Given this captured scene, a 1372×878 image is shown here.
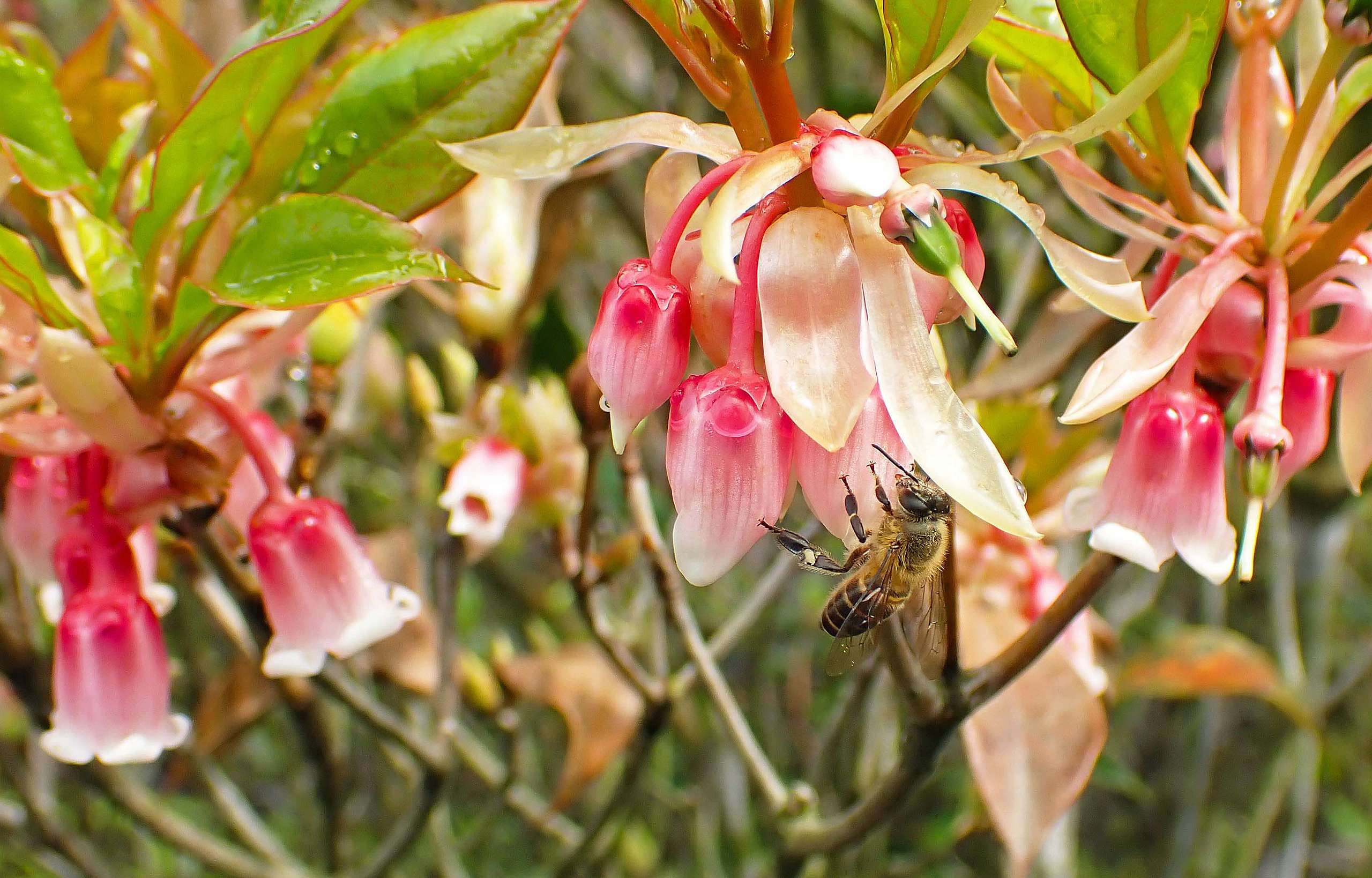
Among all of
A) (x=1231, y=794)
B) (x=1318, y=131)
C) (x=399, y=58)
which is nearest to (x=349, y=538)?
(x=399, y=58)

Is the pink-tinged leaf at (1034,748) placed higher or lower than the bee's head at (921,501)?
lower

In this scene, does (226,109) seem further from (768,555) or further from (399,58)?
(768,555)

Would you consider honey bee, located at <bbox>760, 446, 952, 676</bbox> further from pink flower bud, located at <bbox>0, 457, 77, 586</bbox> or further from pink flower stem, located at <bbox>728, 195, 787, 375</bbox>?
pink flower bud, located at <bbox>0, 457, 77, 586</bbox>

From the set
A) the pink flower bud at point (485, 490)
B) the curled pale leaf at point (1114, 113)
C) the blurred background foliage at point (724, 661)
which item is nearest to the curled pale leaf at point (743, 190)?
the curled pale leaf at point (1114, 113)

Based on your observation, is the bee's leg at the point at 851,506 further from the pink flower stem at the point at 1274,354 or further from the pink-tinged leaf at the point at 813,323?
the pink flower stem at the point at 1274,354

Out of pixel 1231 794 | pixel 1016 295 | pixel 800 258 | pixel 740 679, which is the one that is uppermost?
pixel 800 258

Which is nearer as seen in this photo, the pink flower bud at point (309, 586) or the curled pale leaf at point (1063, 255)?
the curled pale leaf at point (1063, 255)
